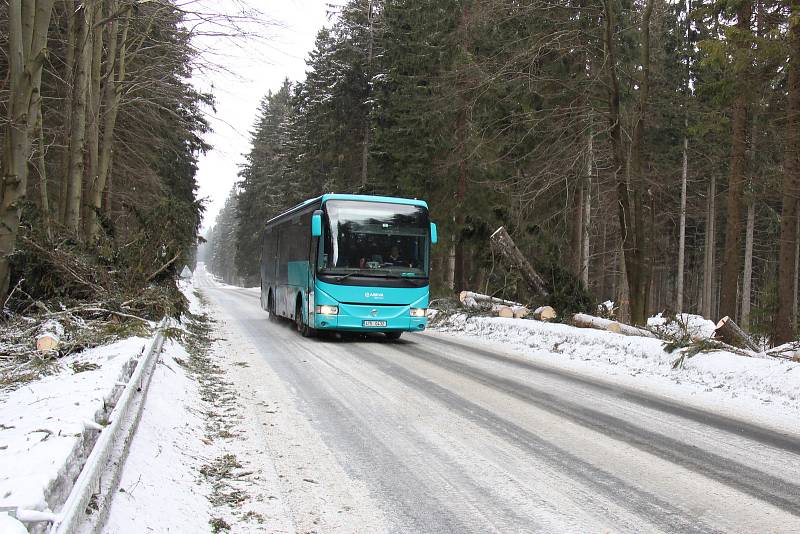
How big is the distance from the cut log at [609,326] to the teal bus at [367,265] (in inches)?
156

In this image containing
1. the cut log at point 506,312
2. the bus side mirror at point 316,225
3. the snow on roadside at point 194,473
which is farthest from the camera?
the cut log at point 506,312

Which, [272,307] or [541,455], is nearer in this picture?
[541,455]

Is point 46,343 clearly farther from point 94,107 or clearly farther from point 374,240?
point 94,107

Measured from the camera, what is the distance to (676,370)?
1016 cm

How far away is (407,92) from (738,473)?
22.5 m

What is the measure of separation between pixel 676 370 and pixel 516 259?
7861 millimetres

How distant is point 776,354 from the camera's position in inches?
408

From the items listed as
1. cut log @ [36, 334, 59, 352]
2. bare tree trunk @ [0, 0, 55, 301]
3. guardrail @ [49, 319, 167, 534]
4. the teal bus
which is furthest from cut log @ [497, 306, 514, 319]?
guardrail @ [49, 319, 167, 534]

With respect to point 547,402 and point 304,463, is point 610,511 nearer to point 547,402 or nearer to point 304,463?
point 304,463

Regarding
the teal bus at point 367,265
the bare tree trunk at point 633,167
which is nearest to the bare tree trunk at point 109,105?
the teal bus at point 367,265

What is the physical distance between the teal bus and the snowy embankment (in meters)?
2.54

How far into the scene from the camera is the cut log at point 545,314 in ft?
53.3

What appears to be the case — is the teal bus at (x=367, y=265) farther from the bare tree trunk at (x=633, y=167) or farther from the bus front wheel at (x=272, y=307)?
the bare tree trunk at (x=633, y=167)

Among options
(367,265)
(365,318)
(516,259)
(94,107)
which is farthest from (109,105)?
(516,259)
